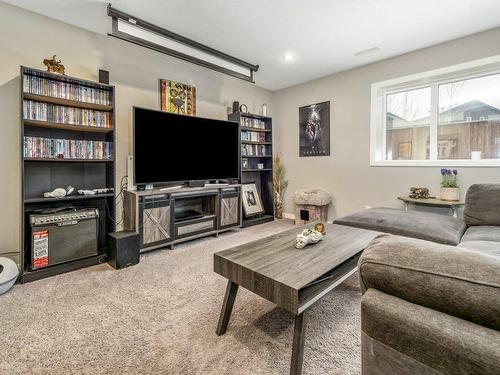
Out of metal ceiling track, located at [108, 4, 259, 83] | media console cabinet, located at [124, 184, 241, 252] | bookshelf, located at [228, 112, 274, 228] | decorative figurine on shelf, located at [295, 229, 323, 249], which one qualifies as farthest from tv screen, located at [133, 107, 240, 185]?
decorative figurine on shelf, located at [295, 229, 323, 249]

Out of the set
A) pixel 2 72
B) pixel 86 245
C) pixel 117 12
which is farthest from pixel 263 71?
pixel 86 245

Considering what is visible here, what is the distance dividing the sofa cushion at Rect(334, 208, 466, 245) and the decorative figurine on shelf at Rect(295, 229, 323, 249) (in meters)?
0.90

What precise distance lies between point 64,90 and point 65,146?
1.78 ft

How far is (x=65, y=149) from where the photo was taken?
254 cm

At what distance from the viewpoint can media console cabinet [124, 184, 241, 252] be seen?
2881 millimetres

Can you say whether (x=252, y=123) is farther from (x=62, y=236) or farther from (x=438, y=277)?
(x=438, y=277)

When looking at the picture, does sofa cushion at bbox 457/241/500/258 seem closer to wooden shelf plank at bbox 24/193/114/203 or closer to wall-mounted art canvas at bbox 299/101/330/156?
wall-mounted art canvas at bbox 299/101/330/156

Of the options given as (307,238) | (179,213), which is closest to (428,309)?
(307,238)

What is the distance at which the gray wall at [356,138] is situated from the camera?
3.06 metres

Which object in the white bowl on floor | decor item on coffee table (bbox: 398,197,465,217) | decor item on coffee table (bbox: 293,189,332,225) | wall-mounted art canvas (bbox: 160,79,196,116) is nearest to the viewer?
the white bowl on floor

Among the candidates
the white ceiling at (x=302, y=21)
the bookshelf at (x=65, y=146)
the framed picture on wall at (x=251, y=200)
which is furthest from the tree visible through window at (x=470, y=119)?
the bookshelf at (x=65, y=146)

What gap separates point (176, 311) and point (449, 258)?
1.69 m

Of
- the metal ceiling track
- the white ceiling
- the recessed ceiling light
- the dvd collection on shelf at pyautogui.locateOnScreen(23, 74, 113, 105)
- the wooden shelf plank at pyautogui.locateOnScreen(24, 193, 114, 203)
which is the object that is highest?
A: the recessed ceiling light

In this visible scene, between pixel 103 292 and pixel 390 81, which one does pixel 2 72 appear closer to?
pixel 103 292
